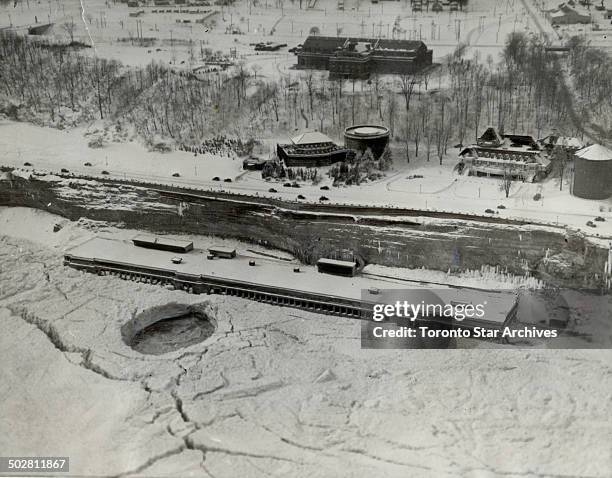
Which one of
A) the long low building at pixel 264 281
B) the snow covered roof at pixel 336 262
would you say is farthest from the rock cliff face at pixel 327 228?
the long low building at pixel 264 281

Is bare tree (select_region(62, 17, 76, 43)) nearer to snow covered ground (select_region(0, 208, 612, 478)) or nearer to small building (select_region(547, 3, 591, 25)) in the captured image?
snow covered ground (select_region(0, 208, 612, 478))

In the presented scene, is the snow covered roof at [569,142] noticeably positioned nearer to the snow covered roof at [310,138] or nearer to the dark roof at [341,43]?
the dark roof at [341,43]

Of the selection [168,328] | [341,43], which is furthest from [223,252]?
[341,43]

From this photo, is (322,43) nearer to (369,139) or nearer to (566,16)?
(369,139)

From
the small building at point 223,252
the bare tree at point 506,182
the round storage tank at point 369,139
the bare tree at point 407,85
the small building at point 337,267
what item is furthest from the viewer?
the round storage tank at point 369,139

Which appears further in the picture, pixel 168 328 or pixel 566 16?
pixel 566 16

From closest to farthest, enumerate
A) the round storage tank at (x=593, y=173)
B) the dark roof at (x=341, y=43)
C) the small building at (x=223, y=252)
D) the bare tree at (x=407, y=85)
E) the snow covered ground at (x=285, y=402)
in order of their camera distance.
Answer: the snow covered ground at (x=285, y=402)
the round storage tank at (x=593, y=173)
the small building at (x=223, y=252)
the dark roof at (x=341, y=43)
the bare tree at (x=407, y=85)
